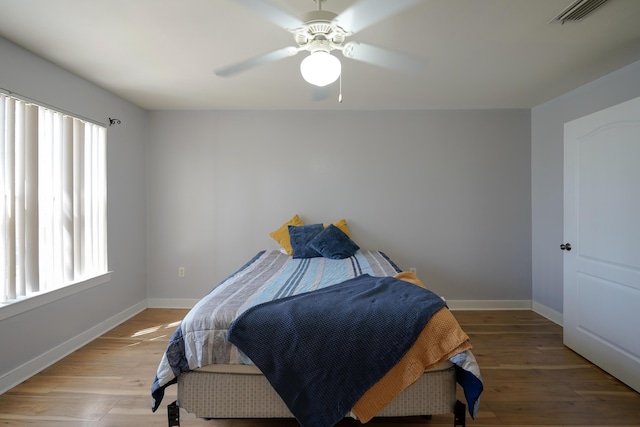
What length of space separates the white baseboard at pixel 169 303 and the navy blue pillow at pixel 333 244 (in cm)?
173

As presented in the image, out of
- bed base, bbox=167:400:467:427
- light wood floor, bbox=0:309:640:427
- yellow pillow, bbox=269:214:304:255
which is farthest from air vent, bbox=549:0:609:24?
yellow pillow, bbox=269:214:304:255

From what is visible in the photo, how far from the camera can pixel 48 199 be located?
272 cm

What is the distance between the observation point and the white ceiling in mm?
1970

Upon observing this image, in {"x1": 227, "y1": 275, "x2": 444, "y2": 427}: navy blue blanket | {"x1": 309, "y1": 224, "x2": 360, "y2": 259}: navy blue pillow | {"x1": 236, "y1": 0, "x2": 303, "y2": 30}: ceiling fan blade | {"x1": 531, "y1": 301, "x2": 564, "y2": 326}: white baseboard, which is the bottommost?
{"x1": 531, "y1": 301, "x2": 564, "y2": 326}: white baseboard

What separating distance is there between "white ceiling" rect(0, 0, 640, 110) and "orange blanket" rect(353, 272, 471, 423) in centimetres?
180

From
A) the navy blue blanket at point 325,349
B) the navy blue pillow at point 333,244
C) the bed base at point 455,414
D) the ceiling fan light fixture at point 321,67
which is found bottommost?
the bed base at point 455,414

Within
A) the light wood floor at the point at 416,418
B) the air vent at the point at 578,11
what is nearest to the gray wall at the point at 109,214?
the light wood floor at the point at 416,418

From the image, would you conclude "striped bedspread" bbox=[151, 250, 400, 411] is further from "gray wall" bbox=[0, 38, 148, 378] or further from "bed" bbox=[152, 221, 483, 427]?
"gray wall" bbox=[0, 38, 148, 378]

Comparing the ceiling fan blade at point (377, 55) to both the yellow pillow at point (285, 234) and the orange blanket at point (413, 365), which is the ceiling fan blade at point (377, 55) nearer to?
the orange blanket at point (413, 365)

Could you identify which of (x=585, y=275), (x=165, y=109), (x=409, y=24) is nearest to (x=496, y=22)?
(x=409, y=24)

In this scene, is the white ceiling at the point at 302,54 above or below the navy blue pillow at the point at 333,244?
above

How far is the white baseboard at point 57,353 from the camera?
2.35 metres

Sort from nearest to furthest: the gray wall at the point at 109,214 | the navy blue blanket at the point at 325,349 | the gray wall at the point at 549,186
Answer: the navy blue blanket at the point at 325,349
the gray wall at the point at 109,214
the gray wall at the point at 549,186

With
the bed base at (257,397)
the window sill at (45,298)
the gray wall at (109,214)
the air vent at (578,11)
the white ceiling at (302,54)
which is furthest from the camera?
the gray wall at (109,214)
